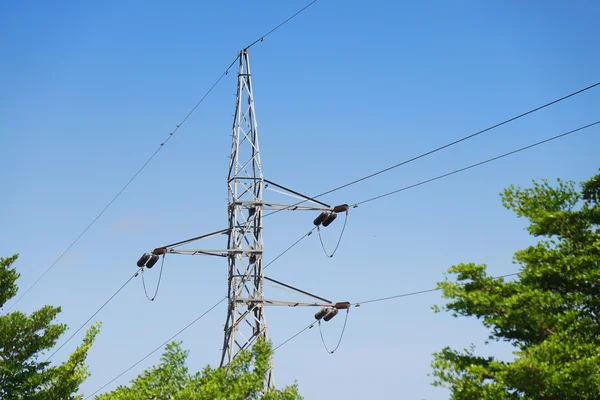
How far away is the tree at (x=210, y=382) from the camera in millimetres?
25500

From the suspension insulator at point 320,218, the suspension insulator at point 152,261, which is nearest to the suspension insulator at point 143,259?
the suspension insulator at point 152,261

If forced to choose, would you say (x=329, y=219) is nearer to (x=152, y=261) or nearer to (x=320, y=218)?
(x=320, y=218)

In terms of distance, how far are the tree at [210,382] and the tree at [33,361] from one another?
16.1 m

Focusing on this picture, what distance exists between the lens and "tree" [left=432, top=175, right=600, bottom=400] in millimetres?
20875

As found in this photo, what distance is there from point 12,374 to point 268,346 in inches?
809

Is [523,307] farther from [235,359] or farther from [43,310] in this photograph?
[43,310]

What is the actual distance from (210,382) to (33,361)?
20101mm

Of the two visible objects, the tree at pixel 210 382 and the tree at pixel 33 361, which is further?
the tree at pixel 33 361

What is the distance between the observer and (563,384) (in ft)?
67.1

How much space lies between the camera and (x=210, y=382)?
25703 millimetres

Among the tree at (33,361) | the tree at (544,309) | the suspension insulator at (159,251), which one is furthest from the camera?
the tree at (33,361)

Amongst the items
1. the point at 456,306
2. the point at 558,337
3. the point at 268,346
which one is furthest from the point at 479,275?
the point at 268,346

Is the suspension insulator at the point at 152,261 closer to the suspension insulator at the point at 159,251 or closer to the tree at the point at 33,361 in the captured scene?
the suspension insulator at the point at 159,251

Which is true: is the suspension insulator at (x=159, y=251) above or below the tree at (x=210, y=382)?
above
